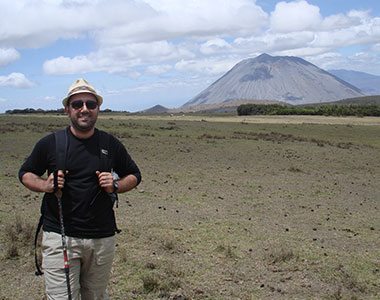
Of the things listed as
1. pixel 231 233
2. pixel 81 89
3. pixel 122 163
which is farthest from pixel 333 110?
pixel 81 89

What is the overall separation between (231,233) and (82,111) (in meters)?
6.93

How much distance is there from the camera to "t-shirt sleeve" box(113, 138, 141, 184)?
4719 millimetres

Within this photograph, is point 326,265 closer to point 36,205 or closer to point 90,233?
point 90,233

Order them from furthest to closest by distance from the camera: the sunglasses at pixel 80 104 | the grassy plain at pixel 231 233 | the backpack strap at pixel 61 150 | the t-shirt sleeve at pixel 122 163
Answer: the grassy plain at pixel 231 233
the t-shirt sleeve at pixel 122 163
the sunglasses at pixel 80 104
the backpack strap at pixel 61 150

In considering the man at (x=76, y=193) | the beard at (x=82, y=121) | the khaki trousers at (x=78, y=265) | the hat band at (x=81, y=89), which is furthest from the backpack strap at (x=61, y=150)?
the khaki trousers at (x=78, y=265)

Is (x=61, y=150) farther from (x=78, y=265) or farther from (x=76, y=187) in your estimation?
(x=78, y=265)

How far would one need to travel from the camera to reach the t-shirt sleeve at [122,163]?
15.5 ft

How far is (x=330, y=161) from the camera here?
90.0ft

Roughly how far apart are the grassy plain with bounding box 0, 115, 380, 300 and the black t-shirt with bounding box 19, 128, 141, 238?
9.09ft

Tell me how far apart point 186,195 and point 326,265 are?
7.83 metres

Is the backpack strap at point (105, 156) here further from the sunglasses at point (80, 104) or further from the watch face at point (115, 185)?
the sunglasses at point (80, 104)

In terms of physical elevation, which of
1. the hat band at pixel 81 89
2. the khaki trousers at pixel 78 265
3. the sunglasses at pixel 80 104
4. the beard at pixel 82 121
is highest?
the hat band at pixel 81 89

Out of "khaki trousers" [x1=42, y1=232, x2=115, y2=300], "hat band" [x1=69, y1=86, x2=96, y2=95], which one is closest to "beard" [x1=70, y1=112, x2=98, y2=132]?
"hat band" [x1=69, y1=86, x2=96, y2=95]

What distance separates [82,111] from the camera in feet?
14.6
